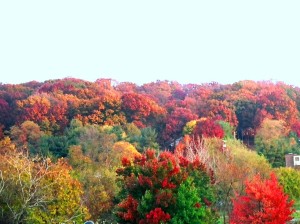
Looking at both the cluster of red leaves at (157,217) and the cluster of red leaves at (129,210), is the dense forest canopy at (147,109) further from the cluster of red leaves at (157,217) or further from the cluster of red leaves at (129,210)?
the cluster of red leaves at (157,217)

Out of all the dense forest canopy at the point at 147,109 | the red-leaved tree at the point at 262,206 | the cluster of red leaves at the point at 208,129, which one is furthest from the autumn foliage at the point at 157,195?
the dense forest canopy at the point at 147,109

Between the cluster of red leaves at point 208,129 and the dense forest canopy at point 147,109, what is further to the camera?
the dense forest canopy at point 147,109

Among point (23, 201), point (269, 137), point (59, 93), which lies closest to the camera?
point (23, 201)

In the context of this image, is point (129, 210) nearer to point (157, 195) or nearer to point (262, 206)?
point (157, 195)

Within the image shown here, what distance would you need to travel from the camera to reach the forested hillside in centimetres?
2027

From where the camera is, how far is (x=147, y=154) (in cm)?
2148

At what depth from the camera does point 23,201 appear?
68.9 feet

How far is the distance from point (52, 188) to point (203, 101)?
4190 centimetres

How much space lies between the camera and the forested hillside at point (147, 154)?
66.5ft

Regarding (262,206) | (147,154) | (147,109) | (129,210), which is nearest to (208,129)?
(147,109)

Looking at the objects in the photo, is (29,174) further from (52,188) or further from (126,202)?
(126,202)

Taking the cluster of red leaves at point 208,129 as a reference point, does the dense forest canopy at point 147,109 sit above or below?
above

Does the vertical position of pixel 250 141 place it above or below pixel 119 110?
below

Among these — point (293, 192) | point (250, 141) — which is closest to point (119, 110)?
point (250, 141)
